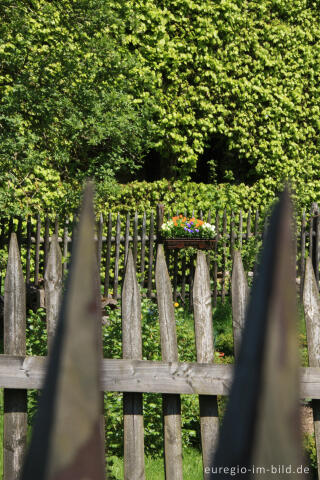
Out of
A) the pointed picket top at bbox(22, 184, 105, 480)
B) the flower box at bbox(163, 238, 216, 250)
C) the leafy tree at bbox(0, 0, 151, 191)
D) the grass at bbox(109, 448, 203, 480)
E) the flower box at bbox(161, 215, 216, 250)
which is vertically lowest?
the grass at bbox(109, 448, 203, 480)

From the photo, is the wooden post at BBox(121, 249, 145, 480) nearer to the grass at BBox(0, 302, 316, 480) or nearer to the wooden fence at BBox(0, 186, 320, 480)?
the grass at BBox(0, 302, 316, 480)

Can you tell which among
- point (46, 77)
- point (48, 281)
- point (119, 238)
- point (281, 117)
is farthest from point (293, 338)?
point (281, 117)

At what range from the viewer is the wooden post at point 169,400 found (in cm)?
237

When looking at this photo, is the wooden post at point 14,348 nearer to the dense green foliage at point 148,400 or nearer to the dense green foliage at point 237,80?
the dense green foliage at point 148,400

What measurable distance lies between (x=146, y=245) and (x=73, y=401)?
28.7 ft

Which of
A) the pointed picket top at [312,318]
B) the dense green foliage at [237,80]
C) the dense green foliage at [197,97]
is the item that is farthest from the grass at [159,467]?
the dense green foliage at [237,80]

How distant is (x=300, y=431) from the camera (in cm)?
23

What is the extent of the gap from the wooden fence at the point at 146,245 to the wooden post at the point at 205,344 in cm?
529

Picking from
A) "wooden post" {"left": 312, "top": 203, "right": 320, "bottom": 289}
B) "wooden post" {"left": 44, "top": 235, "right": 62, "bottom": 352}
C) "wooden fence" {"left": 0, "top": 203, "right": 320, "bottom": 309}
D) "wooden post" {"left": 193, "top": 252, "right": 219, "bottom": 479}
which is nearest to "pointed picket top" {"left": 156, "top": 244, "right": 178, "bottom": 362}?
"wooden post" {"left": 193, "top": 252, "right": 219, "bottom": 479}

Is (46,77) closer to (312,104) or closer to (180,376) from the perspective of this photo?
(180,376)

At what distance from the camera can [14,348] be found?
7.89 feet

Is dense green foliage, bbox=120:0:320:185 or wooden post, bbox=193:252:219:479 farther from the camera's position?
dense green foliage, bbox=120:0:320:185

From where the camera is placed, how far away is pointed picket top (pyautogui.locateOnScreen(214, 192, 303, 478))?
0.78ft

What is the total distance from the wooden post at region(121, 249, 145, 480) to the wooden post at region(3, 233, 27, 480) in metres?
0.45
